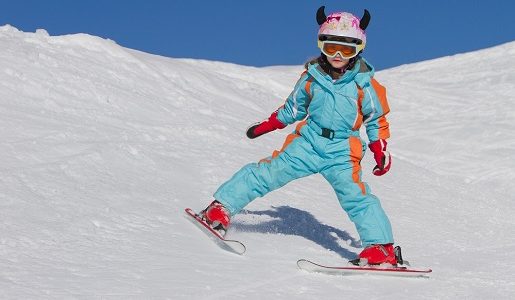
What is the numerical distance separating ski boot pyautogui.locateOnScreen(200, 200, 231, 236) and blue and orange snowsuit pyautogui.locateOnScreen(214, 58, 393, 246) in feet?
0.15

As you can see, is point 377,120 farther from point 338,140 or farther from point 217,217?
point 217,217

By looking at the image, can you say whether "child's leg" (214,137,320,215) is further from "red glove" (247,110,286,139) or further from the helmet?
the helmet

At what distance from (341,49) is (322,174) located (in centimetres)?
74

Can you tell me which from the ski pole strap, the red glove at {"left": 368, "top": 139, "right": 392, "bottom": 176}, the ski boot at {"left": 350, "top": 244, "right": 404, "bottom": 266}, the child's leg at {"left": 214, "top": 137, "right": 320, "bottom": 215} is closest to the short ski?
the child's leg at {"left": 214, "top": 137, "right": 320, "bottom": 215}

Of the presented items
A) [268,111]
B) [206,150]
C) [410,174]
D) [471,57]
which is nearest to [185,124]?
[206,150]

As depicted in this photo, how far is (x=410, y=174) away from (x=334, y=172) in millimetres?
4108

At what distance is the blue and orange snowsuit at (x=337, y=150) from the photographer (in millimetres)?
4734

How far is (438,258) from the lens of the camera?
539cm

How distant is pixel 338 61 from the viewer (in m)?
4.76

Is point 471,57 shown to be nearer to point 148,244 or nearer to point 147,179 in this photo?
point 147,179

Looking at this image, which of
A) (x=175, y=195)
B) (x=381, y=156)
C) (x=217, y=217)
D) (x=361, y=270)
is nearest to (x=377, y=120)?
(x=381, y=156)

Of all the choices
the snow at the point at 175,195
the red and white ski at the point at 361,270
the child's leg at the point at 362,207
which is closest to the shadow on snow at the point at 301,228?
the snow at the point at 175,195

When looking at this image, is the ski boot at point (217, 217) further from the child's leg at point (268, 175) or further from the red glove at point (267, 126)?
the red glove at point (267, 126)

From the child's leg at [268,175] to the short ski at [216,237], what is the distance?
0.18m
